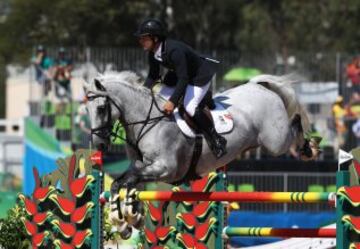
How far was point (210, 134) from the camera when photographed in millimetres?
9047

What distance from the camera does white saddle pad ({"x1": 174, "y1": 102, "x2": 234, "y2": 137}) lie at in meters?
9.01

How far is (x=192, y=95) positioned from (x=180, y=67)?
1.16ft

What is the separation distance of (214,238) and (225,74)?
40.3 feet

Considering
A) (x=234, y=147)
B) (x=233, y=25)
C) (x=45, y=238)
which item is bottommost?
(x=45, y=238)

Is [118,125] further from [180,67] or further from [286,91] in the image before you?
[286,91]

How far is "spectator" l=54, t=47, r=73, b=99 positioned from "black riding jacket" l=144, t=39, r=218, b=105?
435 inches

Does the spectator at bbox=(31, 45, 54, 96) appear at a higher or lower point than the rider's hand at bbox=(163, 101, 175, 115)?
higher

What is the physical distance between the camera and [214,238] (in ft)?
30.9

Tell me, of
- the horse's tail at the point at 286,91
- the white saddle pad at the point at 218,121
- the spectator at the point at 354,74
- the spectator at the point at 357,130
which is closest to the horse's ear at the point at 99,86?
the white saddle pad at the point at 218,121

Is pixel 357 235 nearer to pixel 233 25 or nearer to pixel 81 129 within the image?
pixel 81 129

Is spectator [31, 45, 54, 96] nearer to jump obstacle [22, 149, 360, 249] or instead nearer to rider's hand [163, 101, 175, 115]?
jump obstacle [22, 149, 360, 249]

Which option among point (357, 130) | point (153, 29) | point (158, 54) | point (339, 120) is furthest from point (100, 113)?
point (339, 120)

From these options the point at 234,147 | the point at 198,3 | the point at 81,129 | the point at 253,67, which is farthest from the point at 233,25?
the point at 234,147

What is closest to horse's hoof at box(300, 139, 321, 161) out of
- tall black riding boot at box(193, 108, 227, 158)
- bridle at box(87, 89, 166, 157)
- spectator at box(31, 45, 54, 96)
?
tall black riding boot at box(193, 108, 227, 158)
